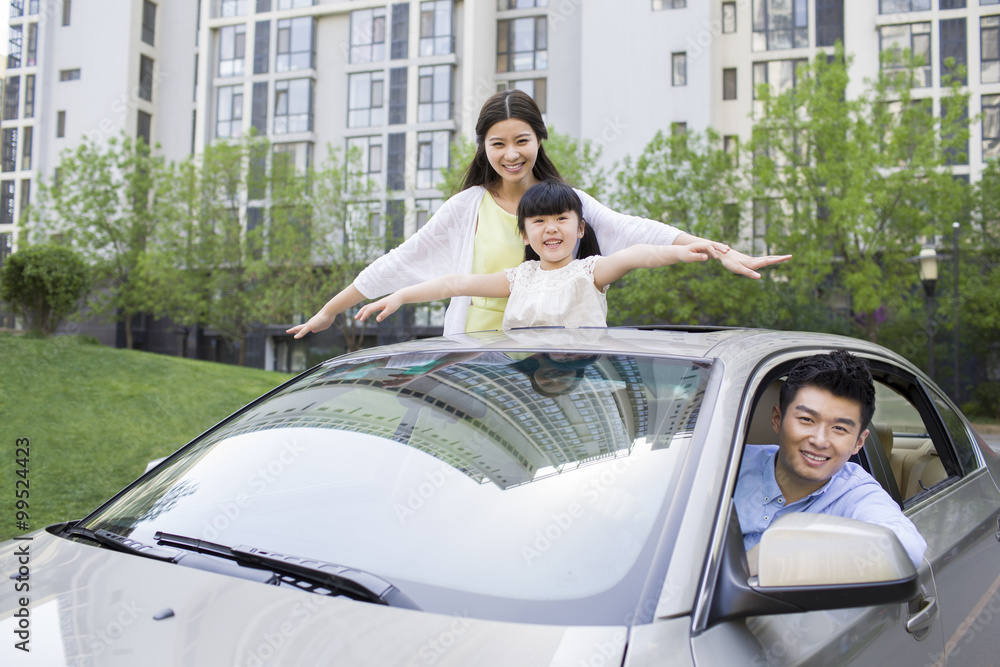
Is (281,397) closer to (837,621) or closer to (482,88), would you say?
(837,621)

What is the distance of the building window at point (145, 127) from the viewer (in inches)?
1487

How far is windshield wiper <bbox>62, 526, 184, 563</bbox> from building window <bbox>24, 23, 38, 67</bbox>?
46513 millimetres

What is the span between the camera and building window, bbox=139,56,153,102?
126ft

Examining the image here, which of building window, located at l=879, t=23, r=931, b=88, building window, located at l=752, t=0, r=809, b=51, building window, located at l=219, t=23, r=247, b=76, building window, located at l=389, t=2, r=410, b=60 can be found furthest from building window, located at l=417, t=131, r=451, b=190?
building window, located at l=879, t=23, r=931, b=88

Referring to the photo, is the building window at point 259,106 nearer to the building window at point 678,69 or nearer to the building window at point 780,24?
the building window at point 678,69

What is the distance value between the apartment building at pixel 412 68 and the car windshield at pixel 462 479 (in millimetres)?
26334

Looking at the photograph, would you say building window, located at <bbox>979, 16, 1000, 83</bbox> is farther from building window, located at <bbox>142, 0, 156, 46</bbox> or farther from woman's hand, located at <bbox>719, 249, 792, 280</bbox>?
building window, located at <bbox>142, 0, 156, 46</bbox>

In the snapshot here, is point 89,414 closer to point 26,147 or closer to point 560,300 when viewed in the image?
point 560,300

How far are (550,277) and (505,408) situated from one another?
1.15 meters

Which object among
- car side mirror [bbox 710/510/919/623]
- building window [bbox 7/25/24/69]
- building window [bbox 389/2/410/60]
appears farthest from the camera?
building window [bbox 7/25/24/69]

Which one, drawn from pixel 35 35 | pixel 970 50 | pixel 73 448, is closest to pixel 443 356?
pixel 73 448

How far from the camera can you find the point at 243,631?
1276 millimetres

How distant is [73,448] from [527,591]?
23.6ft

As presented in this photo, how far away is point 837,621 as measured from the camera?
1560mm
